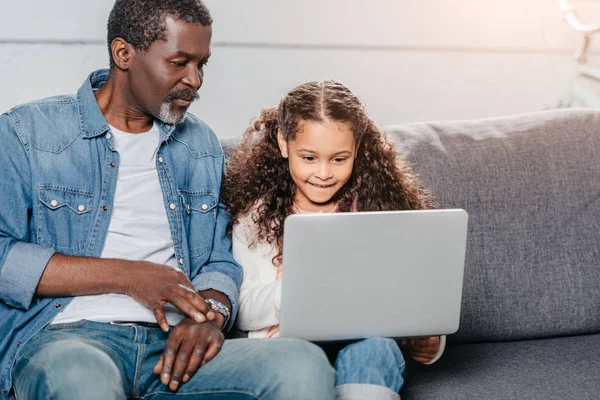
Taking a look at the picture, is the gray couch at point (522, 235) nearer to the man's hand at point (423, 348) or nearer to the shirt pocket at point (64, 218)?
the man's hand at point (423, 348)

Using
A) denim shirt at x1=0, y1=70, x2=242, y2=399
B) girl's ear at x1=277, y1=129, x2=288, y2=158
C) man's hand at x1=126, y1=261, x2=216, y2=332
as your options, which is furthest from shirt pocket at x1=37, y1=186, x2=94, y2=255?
girl's ear at x1=277, y1=129, x2=288, y2=158

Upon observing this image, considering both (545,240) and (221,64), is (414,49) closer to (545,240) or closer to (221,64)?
(221,64)

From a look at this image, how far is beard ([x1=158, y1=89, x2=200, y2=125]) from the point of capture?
5.40ft

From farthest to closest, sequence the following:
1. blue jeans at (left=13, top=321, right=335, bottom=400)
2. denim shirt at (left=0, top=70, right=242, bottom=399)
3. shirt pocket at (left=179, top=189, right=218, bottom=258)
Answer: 1. shirt pocket at (left=179, top=189, right=218, bottom=258)
2. denim shirt at (left=0, top=70, right=242, bottom=399)
3. blue jeans at (left=13, top=321, right=335, bottom=400)

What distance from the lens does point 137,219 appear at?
1.65 m

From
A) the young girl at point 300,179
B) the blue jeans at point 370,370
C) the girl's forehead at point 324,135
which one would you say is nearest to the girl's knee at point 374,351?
the blue jeans at point 370,370

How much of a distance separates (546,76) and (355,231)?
174 cm

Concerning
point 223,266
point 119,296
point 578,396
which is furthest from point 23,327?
point 578,396

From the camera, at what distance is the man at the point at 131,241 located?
1.40 metres

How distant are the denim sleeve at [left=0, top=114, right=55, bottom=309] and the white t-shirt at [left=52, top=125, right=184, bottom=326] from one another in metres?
0.10

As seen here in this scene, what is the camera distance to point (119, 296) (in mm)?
1552

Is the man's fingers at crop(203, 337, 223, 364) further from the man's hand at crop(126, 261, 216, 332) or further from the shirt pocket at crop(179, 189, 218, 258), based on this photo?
the shirt pocket at crop(179, 189, 218, 258)

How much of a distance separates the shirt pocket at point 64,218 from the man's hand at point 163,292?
6.3 inches

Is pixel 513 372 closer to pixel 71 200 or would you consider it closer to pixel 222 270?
pixel 222 270
